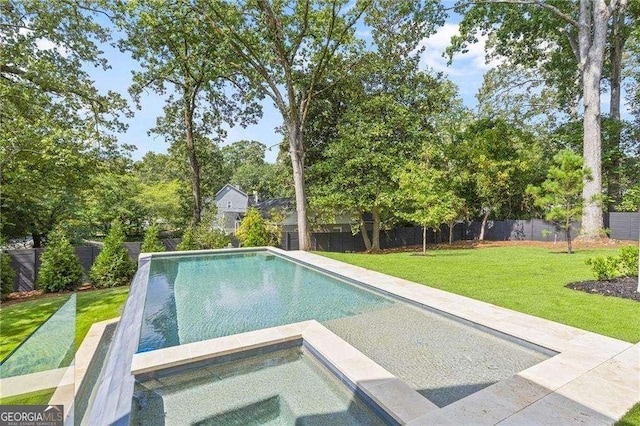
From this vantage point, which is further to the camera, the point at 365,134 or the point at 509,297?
the point at 365,134

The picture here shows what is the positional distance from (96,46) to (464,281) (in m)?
14.3

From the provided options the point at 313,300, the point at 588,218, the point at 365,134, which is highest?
the point at 365,134

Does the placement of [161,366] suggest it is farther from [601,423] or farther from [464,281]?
[464,281]

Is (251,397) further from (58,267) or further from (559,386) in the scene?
(58,267)

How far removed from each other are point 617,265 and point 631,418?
5.12 metres

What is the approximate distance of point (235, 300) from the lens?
6180 mm

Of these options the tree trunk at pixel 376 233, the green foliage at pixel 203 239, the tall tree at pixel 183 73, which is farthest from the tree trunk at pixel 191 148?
the tree trunk at pixel 376 233

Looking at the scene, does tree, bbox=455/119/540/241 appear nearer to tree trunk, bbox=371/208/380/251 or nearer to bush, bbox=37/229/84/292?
tree trunk, bbox=371/208/380/251

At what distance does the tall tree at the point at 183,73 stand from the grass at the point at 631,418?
1422cm

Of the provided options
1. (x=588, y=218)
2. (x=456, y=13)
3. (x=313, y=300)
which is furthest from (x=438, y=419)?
(x=456, y=13)

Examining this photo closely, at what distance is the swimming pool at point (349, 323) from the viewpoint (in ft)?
10.7

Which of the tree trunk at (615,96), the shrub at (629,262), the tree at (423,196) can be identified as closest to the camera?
the shrub at (629,262)

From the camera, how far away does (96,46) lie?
468 inches

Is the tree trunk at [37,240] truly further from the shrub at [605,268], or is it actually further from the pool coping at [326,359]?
the shrub at [605,268]
